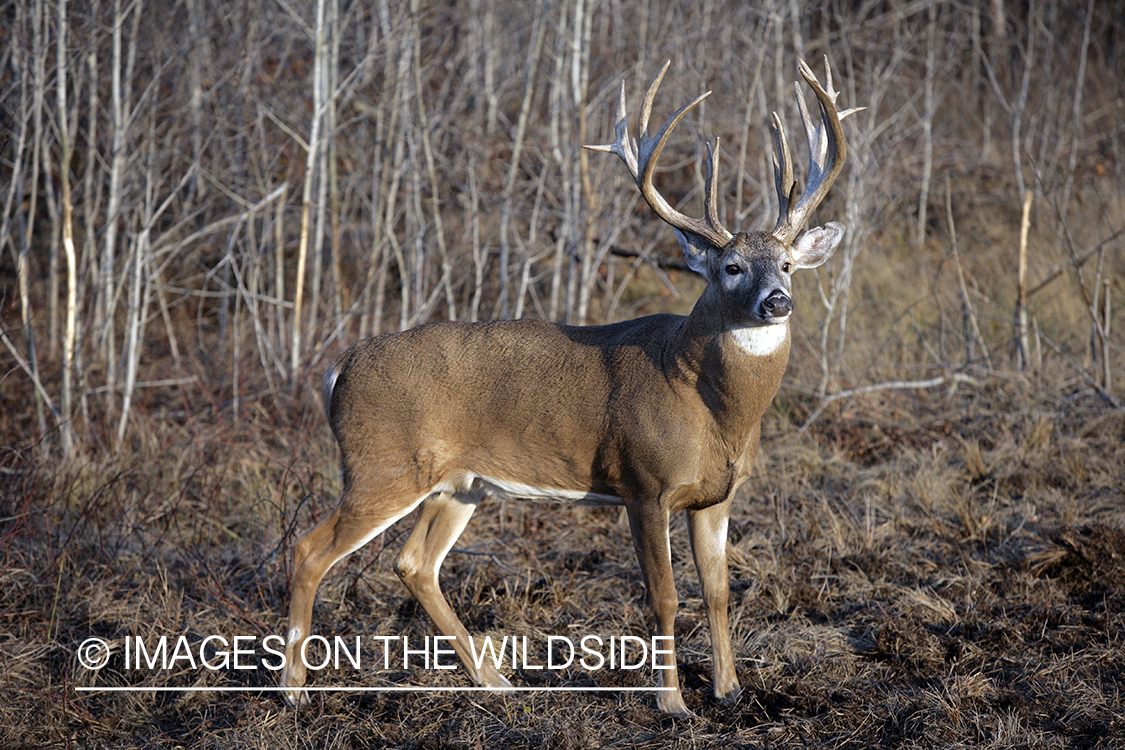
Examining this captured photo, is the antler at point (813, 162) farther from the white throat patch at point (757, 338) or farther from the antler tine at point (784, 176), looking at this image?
the white throat patch at point (757, 338)

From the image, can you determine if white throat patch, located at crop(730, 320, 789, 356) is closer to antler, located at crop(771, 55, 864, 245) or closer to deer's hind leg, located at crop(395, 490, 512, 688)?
antler, located at crop(771, 55, 864, 245)

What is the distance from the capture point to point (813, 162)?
12.3ft

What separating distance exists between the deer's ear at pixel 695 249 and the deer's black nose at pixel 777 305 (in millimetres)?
454

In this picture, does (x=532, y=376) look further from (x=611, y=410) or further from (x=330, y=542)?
(x=330, y=542)

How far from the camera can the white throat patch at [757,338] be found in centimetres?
346

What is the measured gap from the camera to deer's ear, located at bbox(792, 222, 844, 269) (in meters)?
3.69

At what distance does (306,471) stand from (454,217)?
400 cm

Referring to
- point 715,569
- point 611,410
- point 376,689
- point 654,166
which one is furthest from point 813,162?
point 376,689

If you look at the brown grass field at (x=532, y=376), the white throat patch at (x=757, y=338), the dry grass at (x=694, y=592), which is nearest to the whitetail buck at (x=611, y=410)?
the white throat patch at (x=757, y=338)

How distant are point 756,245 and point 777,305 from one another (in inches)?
13.8

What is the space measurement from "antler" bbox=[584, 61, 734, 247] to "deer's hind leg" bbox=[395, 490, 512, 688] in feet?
4.78

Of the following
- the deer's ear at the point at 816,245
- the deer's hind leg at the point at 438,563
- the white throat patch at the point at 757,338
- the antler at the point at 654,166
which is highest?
the antler at the point at 654,166

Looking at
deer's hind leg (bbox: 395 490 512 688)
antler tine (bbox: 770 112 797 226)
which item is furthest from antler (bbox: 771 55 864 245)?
deer's hind leg (bbox: 395 490 512 688)

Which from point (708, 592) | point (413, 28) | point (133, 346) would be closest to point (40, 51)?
point (133, 346)
